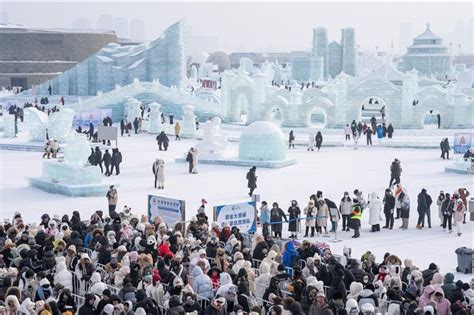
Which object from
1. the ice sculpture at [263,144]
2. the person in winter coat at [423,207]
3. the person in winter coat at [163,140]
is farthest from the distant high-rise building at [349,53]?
the person in winter coat at [423,207]

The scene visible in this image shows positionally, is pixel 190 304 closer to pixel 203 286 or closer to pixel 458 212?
pixel 203 286

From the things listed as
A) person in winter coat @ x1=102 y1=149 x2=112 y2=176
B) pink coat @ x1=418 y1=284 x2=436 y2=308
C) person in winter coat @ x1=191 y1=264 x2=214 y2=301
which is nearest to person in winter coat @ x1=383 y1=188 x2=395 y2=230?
pink coat @ x1=418 y1=284 x2=436 y2=308

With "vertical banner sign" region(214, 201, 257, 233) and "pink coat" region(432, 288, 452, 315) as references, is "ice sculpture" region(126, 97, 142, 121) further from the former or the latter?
"pink coat" region(432, 288, 452, 315)

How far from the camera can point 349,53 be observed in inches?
3408

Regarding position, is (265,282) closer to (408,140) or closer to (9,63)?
(408,140)

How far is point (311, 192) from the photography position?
25.1 metres

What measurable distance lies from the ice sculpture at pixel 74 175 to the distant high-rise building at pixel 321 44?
67.2 meters

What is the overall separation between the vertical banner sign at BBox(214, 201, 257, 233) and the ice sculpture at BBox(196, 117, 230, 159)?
14.3 meters

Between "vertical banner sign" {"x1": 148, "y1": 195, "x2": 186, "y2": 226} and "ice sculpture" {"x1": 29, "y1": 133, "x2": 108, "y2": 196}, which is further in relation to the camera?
"ice sculpture" {"x1": 29, "y1": 133, "x2": 108, "y2": 196}

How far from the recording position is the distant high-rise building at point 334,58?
89.9 m

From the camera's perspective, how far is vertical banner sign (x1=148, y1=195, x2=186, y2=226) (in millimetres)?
17750

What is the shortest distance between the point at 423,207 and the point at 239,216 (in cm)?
504

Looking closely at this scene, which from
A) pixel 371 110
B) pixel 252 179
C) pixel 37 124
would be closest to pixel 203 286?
pixel 252 179

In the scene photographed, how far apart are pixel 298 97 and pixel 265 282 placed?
125 feet
